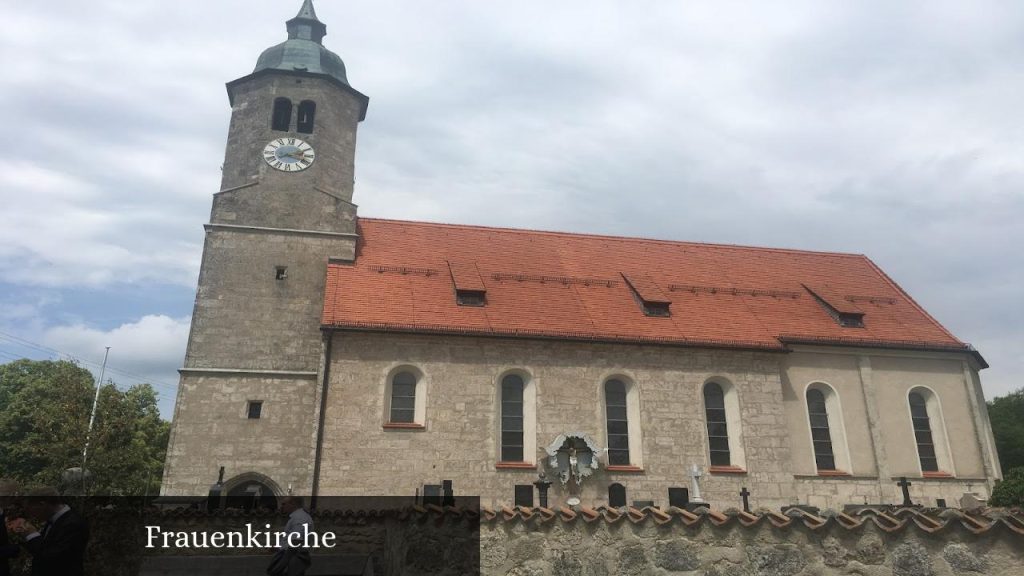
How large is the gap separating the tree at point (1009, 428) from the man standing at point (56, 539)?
49108 mm

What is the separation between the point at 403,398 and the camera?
17.3 meters

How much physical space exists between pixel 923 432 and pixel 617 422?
9.79 m

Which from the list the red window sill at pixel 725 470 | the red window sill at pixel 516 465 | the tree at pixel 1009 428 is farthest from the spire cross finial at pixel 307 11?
the tree at pixel 1009 428

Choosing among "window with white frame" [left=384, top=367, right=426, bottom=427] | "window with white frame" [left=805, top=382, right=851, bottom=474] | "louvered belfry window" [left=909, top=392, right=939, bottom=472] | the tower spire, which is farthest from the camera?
the tower spire

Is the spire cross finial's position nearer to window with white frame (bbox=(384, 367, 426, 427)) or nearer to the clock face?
the clock face

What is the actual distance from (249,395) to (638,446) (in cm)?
1090

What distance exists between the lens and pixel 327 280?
19.1 m

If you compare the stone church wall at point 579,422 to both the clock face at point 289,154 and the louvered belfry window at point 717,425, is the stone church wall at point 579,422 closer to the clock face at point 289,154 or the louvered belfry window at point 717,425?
the louvered belfry window at point 717,425

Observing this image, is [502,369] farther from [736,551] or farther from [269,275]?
[736,551]

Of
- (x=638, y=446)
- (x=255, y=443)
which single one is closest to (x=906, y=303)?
(x=638, y=446)

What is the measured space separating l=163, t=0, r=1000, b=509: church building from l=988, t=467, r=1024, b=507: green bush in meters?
1.69

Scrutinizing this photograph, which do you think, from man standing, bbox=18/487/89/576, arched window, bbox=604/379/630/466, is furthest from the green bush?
man standing, bbox=18/487/89/576

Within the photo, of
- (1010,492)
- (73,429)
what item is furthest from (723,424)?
(73,429)

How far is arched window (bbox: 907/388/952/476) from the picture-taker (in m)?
19.1
